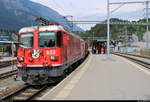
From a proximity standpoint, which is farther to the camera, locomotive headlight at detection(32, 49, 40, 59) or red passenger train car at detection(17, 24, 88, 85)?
locomotive headlight at detection(32, 49, 40, 59)

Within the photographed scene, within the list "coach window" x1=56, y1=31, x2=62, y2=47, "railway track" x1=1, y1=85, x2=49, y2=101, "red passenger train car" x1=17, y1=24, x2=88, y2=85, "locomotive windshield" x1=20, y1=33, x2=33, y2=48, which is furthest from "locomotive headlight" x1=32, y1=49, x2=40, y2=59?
"railway track" x1=1, y1=85, x2=49, y2=101

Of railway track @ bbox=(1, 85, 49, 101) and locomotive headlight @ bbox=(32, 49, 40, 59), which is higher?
locomotive headlight @ bbox=(32, 49, 40, 59)

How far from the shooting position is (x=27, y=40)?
19547 mm

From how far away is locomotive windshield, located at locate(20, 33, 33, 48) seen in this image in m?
19.4

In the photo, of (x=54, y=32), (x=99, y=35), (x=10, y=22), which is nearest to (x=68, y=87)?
(x=54, y=32)

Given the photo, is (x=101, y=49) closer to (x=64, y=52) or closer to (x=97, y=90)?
(x=64, y=52)

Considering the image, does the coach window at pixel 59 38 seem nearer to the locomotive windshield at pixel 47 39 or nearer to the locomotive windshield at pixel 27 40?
Result: the locomotive windshield at pixel 47 39

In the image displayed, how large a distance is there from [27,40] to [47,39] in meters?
1.02

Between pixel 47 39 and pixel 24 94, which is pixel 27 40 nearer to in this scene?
pixel 47 39

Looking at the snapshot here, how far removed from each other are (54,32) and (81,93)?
6261 millimetres

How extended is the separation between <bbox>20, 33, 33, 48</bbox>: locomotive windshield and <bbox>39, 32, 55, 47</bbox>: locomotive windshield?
48 centimetres

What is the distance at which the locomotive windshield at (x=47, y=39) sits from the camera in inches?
755

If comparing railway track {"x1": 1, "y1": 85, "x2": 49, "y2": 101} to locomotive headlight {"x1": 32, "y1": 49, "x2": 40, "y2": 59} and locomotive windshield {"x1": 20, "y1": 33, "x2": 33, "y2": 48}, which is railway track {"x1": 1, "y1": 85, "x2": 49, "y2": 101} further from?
locomotive windshield {"x1": 20, "y1": 33, "x2": 33, "y2": 48}

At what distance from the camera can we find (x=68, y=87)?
1552 cm
